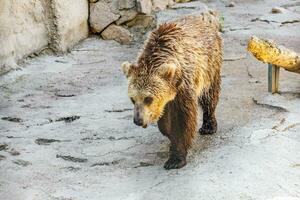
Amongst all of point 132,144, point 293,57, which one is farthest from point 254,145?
point 293,57

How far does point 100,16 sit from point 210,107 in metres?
3.80

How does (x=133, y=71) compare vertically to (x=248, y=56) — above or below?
above

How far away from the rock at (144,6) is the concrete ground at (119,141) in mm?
999

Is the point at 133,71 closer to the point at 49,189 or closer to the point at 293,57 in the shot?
the point at 49,189

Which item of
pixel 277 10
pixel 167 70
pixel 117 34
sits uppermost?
pixel 167 70

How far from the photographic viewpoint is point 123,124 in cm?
541

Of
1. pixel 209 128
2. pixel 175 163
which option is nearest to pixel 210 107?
pixel 209 128

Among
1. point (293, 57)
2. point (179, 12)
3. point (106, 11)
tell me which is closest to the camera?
point (293, 57)

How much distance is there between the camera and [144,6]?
8.45 m

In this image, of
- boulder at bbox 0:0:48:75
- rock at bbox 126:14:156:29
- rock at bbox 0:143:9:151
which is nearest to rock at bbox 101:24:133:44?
rock at bbox 126:14:156:29

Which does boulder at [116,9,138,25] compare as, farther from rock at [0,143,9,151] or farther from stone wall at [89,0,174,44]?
rock at [0,143,9,151]

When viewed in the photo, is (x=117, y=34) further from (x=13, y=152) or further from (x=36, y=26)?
(x=13, y=152)

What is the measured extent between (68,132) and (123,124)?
50 cm

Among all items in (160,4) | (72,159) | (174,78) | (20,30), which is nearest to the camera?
(174,78)
